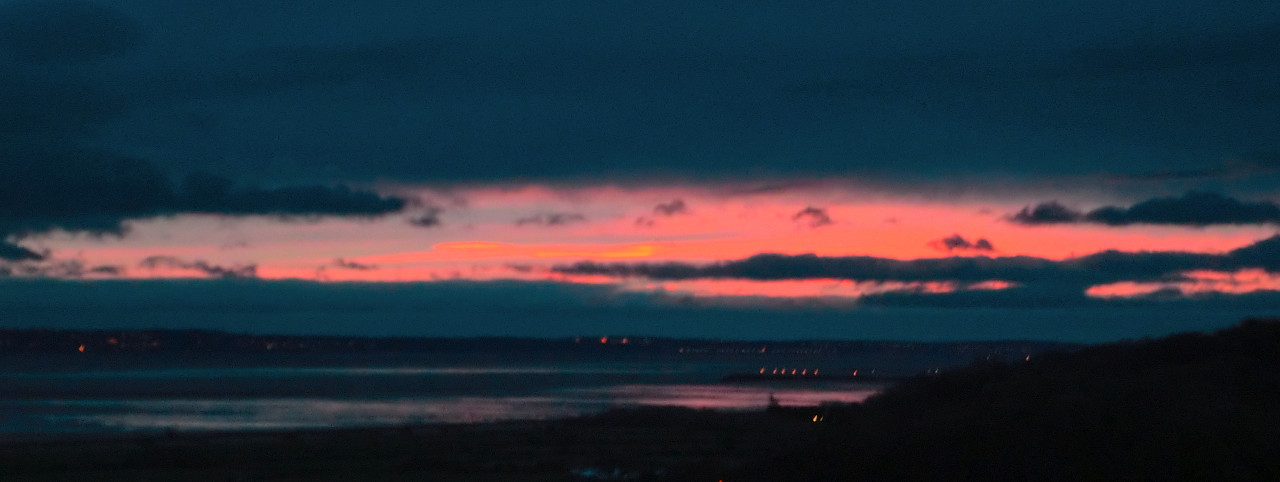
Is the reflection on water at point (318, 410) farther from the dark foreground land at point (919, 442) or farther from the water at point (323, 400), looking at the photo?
the dark foreground land at point (919, 442)

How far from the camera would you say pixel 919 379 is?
34906 millimetres

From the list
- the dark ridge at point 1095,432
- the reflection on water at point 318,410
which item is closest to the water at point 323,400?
the reflection on water at point 318,410

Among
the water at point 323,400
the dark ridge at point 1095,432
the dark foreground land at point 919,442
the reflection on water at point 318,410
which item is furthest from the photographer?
the water at point 323,400

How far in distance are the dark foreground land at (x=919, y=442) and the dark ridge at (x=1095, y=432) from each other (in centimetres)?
4

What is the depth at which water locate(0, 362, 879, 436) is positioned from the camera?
6034 cm

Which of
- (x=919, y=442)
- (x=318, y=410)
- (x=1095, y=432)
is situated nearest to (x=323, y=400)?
(x=318, y=410)

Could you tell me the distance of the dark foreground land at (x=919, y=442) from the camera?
19.2 metres

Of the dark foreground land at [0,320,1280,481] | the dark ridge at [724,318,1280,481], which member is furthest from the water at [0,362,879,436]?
the dark ridge at [724,318,1280,481]

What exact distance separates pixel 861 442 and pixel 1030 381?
21.4ft

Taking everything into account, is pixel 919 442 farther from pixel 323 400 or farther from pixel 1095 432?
pixel 323 400

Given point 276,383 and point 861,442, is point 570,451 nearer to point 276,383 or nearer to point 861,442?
point 861,442

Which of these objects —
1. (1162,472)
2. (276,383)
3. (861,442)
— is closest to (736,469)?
(861,442)

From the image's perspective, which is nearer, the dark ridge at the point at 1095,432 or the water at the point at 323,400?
the dark ridge at the point at 1095,432

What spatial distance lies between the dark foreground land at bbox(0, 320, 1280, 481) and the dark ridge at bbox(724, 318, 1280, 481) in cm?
4
